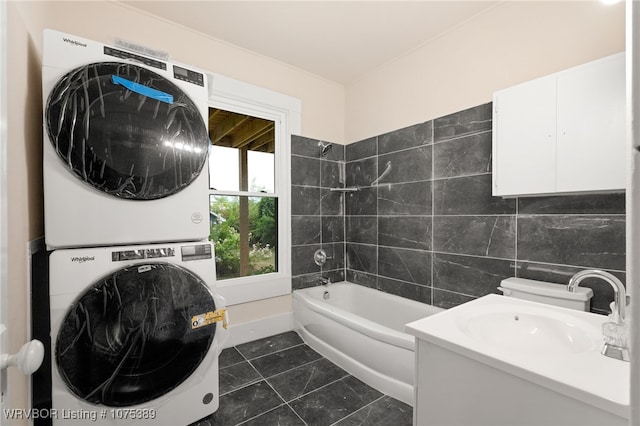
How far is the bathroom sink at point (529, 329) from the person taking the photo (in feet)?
3.59

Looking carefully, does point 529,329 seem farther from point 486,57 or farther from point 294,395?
point 486,57

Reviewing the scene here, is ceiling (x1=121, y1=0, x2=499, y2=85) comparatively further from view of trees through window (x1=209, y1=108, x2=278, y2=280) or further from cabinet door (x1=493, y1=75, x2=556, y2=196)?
cabinet door (x1=493, y1=75, x2=556, y2=196)

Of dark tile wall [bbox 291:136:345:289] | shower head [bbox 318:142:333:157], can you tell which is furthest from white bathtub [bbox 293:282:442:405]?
shower head [bbox 318:142:333:157]

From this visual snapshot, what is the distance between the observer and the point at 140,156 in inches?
48.3

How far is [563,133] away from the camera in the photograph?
148 cm

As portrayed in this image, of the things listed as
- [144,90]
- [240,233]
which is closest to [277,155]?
[240,233]

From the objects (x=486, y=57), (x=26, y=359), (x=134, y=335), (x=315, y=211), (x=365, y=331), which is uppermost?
(x=486, y=57)

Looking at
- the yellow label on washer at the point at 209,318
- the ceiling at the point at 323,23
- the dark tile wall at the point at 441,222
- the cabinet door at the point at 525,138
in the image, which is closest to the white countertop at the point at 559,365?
the dark tile wall at the point at 441,222

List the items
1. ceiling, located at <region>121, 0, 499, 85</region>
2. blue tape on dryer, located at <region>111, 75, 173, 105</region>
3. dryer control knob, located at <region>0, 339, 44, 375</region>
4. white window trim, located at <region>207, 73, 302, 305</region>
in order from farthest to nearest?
white window trim, located at <region>207, 73, 302, 305</region>, ceiling, located at <region>121, 0, 499, 85</region>, blue tape on dryer, located at <region>111, 75, 173, 105</region>, dryer control knob, located at <region>0, 339, 44, 375</region>

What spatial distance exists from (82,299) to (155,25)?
2.01 meters

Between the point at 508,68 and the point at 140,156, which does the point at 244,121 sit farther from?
the point at 508,68

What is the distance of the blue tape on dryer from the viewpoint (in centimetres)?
121

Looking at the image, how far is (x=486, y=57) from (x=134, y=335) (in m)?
2.68

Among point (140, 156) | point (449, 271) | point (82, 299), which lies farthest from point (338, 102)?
point (82, 299)
